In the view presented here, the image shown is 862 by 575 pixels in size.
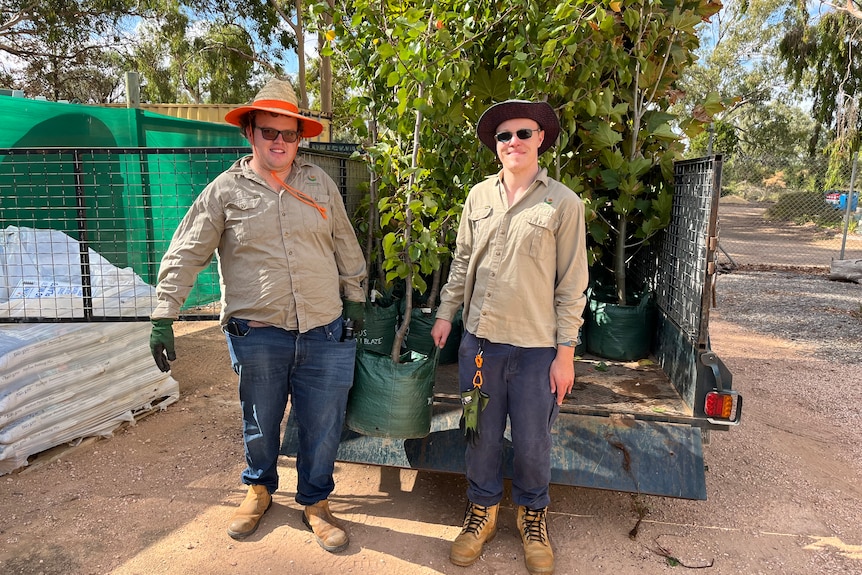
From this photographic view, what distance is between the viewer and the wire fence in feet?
45.5

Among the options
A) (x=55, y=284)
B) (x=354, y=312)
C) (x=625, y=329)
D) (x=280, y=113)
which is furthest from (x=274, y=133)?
(x=625, y=329)

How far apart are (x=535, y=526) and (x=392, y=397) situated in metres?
0.89

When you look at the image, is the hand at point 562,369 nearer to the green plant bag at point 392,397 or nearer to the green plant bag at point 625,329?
the green plant bag at point 392,397

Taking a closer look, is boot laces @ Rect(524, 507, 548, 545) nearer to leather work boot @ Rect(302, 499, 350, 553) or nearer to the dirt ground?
the dirt ground

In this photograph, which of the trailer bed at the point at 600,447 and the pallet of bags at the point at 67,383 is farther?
the pallet of bags at the point at 67,383

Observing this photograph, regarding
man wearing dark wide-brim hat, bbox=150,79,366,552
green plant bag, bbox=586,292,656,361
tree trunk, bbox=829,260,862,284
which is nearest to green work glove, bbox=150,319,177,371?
man wearing dark wide-brim hat, bbox=150,79,366,552

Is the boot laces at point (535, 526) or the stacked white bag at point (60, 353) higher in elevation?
the stacked white bag at point (60, 353)

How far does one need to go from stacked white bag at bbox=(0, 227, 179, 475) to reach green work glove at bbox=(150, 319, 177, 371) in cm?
86

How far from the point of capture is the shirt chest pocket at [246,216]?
103 inches

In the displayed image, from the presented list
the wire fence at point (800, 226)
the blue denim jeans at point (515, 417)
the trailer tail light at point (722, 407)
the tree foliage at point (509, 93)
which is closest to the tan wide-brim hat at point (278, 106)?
the tree foliage at point (509, 93)

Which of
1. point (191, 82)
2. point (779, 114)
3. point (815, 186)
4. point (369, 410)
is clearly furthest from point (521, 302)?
point (779, 114)

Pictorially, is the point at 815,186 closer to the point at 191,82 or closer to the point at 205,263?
the point at 191,82

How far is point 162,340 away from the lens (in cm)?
271

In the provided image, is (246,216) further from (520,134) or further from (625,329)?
(625,329)
